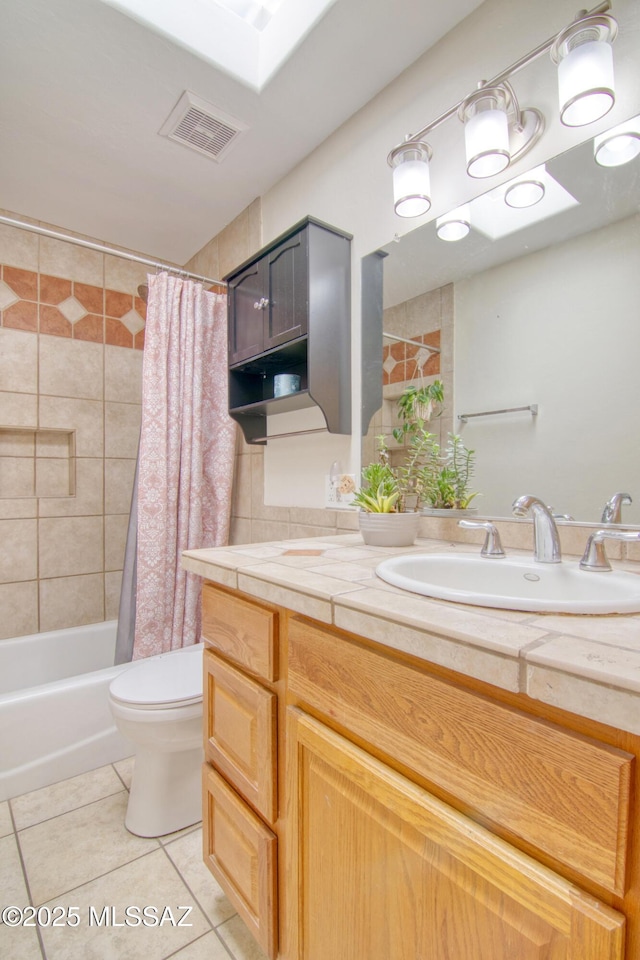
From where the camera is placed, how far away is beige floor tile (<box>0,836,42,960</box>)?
1.00 meters

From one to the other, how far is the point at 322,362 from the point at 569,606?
110cm

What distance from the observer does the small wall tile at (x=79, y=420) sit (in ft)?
7.29

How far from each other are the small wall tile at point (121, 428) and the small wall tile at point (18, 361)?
0.36 m

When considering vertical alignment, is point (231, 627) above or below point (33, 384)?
below

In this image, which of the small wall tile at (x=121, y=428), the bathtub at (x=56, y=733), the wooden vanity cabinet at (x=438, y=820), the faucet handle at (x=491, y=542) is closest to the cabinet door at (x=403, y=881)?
the wooden vanity cabinet at (x=438, y=820)

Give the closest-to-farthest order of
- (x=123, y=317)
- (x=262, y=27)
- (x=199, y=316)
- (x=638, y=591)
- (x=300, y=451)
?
(x=638, y=591) < (x=262, y=27) < (x=300, y=451) < (x=199, y=316) < (x=123, y=317)

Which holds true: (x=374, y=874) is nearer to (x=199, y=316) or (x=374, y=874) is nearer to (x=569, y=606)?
(x=569, y=606)

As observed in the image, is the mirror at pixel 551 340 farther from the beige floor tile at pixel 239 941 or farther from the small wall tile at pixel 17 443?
the small wall tile at pixel 17 443

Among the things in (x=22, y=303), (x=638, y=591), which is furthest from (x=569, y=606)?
(x=22, y=303)

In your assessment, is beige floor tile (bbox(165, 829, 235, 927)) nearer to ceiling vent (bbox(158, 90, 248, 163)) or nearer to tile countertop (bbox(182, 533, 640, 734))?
tile countertop (bbox(182, 533, 640, 734))

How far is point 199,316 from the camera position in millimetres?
2053

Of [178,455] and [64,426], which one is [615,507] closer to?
[178,455]

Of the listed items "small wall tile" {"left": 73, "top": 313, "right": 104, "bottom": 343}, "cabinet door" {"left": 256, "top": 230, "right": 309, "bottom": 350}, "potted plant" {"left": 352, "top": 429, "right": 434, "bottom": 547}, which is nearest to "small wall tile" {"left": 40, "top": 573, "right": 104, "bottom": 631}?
"small wall tile" {"left": 73, "top": 313, "right": 104, "bottom": 343}

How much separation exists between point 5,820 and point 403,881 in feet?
4.86
